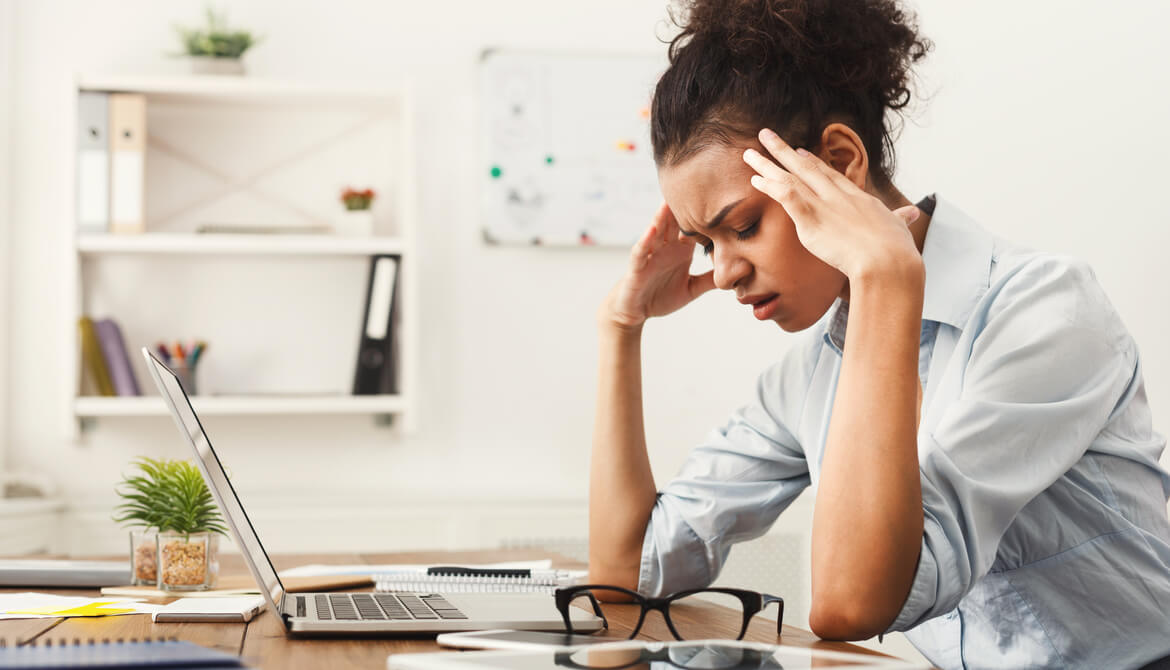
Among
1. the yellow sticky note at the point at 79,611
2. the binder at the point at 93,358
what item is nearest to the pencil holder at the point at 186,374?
the binder at the point at 93,358

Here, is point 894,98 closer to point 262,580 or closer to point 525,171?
point 262,580

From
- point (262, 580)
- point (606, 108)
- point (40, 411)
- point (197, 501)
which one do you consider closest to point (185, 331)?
point (40, 411)

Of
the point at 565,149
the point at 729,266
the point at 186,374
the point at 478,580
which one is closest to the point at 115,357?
the point at 186,374

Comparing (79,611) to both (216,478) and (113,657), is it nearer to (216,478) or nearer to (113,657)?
(216,478)

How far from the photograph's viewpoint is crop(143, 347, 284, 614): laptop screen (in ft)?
2.60

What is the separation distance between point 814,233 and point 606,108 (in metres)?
1.73

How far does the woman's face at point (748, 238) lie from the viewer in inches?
41.4

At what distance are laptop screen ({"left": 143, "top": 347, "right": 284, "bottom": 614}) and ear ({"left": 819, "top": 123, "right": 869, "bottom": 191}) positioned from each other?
0.63 meters

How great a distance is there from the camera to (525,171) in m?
2.59

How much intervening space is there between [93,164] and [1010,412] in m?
1.99

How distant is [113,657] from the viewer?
581mm

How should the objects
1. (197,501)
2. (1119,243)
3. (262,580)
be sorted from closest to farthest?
(262,580)
(197,501)
(1119,243)

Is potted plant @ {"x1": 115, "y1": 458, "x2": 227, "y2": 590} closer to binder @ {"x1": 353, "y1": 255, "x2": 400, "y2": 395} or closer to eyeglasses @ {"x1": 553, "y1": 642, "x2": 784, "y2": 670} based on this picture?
eyeglasses @ {"x1": 553, "y1": 642, "x2": 784, "y2": 670}

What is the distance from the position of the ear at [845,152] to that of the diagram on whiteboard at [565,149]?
1506 millimetres
